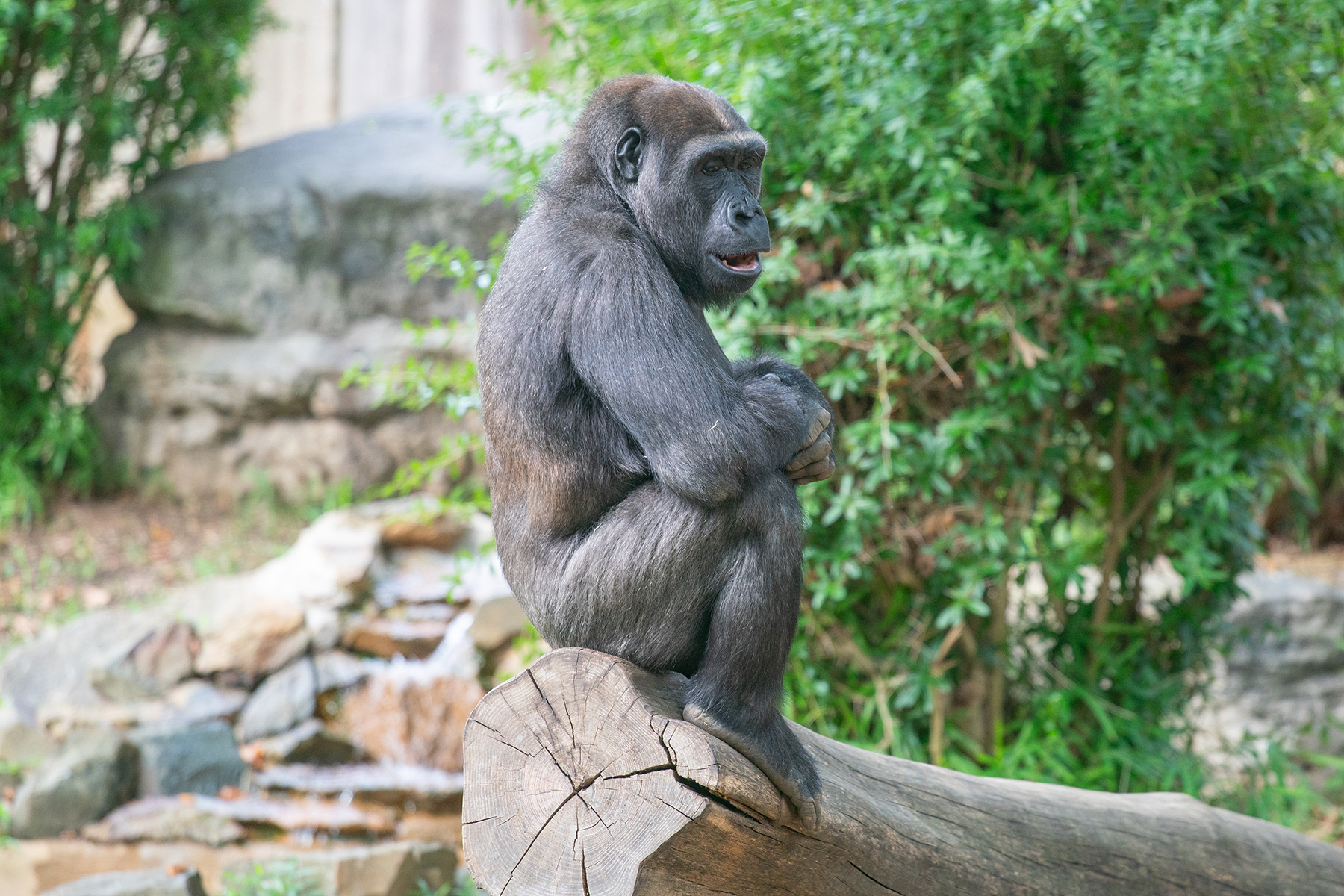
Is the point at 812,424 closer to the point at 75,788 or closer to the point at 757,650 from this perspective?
the point at 757,650

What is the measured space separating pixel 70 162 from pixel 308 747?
6.09 meters

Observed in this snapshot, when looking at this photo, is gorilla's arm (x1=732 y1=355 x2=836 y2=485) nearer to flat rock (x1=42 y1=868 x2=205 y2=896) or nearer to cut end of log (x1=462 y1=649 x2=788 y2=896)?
cut end of log (x1=462 y1=649 x2=788 y2=896)

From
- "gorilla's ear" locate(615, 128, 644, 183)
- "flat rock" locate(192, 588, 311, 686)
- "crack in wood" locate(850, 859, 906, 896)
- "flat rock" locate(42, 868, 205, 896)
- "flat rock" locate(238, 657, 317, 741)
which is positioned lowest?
"flat rock" locate(238, 657, 317, 741)

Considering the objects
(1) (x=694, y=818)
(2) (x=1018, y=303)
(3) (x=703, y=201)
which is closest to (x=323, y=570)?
(2) (x=1018, y=303)

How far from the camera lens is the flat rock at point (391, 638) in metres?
7.01

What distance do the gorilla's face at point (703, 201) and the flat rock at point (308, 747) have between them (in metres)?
4.80

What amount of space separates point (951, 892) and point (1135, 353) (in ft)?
8.61

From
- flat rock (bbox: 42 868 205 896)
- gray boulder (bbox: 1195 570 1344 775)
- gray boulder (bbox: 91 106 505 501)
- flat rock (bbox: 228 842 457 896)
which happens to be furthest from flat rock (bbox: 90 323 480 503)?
gray boulder (bbox: 1195 570 1344 775)

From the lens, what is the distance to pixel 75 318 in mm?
10047

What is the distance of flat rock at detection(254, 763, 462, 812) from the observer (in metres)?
6.29

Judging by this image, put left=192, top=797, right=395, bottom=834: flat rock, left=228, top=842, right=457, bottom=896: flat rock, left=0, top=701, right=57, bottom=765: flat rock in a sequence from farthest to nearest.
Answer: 1. left=0, top=701, right=57, bottom=765: flat rock
2. left=192, top=797, right=395, bottom=834: flat rock
3. left=228, top=842, right=457, bottom=896: flat rock

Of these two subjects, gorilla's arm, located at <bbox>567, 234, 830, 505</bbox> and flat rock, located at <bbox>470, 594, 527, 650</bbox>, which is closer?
gorilla's arm, located at <bbox>567, 234, 830, 505</bbox>

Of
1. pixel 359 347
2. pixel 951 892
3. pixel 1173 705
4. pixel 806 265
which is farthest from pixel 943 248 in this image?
pixel 359 347

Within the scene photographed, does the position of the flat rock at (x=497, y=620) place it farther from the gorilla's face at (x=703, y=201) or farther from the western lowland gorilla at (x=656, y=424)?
the gorilla's face at (x=703, y=201)
